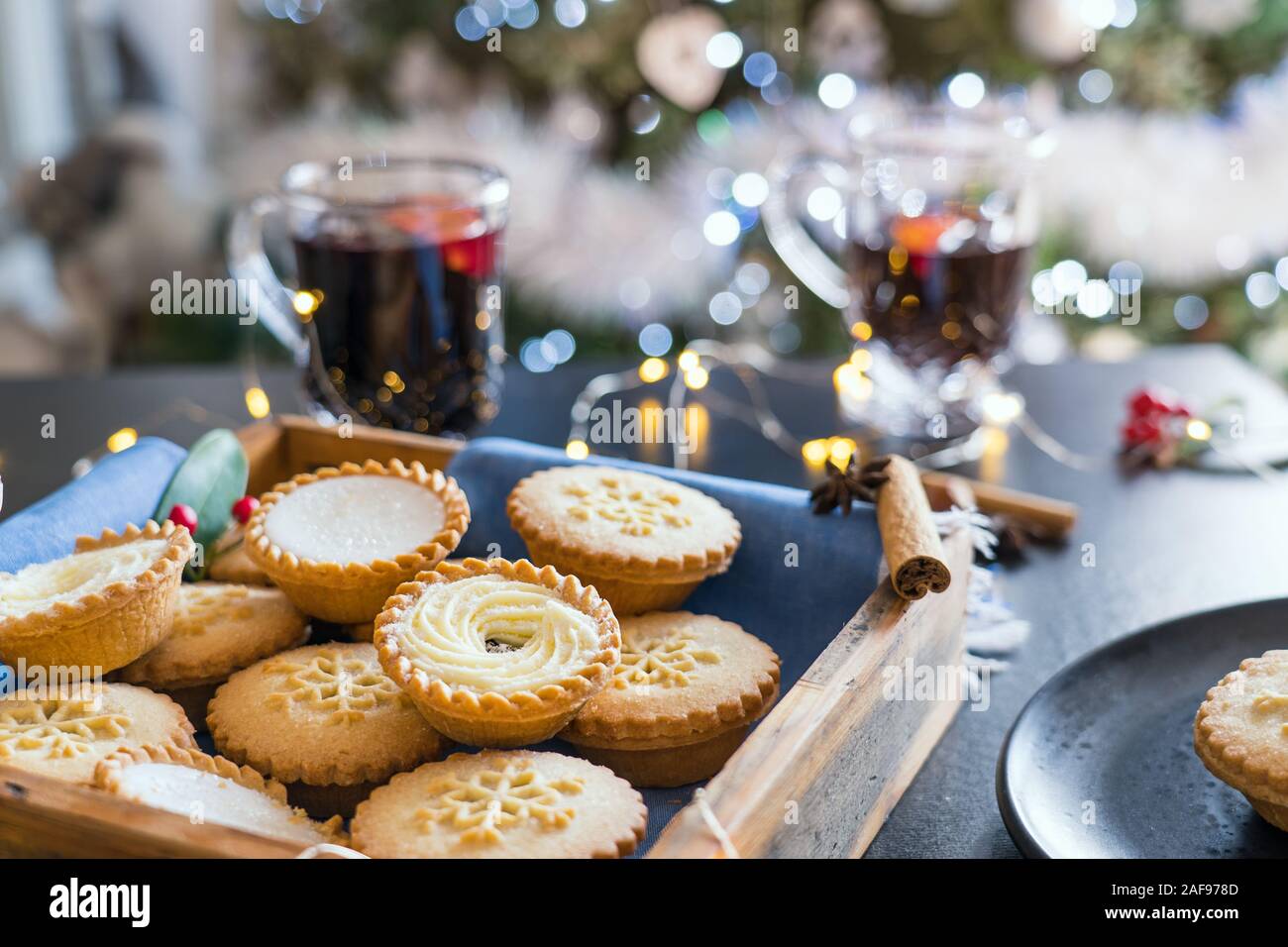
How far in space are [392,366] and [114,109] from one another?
1871 millimetres

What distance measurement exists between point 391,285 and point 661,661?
0.60 m

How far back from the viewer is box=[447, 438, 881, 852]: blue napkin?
1070 mm

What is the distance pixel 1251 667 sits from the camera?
97 centimetres

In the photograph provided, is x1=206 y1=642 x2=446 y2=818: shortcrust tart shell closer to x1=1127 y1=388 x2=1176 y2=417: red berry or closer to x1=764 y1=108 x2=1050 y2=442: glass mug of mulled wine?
x1=764 y1=108 x2=1050 y2=442: glass mug of mulled wine

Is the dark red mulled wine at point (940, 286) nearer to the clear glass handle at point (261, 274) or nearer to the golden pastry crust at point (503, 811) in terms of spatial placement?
the clear glass handle at point (261, 274)

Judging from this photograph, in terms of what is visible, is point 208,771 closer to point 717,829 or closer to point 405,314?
point 717,829

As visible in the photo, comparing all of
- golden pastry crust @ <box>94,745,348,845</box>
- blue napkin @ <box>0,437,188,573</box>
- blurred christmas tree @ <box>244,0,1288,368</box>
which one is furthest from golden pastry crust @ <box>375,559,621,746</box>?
blurred christmas tree @ <box>244,0,1288,368</box>

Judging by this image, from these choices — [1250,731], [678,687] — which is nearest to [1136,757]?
[1250,731]

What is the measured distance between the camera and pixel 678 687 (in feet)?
3.10

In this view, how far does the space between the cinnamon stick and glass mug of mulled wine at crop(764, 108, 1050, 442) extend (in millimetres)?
513

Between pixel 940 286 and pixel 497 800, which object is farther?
pixel 940 286

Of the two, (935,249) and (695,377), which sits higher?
(935,249)

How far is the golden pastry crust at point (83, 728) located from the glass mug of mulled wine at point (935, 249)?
0.98 metres

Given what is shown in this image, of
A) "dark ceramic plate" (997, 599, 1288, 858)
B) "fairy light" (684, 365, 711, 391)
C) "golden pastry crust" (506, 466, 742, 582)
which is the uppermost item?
"golden pastry crust" (506, 466, 742, 582)
